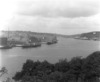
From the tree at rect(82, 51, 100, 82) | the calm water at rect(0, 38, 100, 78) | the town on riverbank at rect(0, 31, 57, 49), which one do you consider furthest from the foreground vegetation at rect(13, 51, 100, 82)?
the town on riverbank at rect(0, 31, 57, 49)

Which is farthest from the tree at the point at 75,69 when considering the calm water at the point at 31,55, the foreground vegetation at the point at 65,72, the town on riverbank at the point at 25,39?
the town on riverbank at the point at 25,39

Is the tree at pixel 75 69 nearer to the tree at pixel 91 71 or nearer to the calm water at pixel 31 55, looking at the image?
Answer: the tree at pixel 91 71

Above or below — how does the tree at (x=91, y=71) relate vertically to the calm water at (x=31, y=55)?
above

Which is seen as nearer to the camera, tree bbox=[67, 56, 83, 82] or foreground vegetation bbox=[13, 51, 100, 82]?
foreground vegetation bbox=[13, 51, 100, 82]

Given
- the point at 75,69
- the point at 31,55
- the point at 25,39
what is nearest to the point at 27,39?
the point at 25,39

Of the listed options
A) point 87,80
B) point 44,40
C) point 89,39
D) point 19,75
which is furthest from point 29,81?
point 89,39

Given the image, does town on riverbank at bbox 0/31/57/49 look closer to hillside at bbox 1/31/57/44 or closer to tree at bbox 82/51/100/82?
hillside at bbox 1/31/57/44

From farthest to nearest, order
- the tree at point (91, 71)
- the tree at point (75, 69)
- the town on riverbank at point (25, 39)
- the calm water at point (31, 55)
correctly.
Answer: the town on riverbank at point (25, 39) < the calm water at point (31, 55) < the tree at point (75, 69) < the tree at point (91, 71)

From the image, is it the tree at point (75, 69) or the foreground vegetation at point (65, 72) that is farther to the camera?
the tree at point (75, 69)

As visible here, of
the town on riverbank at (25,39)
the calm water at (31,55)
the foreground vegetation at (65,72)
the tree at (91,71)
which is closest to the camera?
the foreground vegetation at (65,72)

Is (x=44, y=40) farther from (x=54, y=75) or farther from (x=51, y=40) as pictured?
(x=54, y=75)

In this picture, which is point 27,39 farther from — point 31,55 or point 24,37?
point 31,55

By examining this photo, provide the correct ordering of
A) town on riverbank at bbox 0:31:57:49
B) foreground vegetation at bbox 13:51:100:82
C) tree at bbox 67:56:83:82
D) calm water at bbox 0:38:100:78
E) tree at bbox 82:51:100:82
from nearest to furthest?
foreground vegetation at bbox 13:51:100:82 < tree at bbox 82:51:100:82 < tree at bbox 67:56:83:82 < calm water at bbox 0:38:100:78 < town on riverbank at bbox 0:31:57:49
